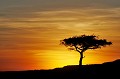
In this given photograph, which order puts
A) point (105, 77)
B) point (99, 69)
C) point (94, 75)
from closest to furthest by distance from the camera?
point (105, 77) → point (94, 75) → point (99, 69)

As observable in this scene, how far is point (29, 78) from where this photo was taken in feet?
310

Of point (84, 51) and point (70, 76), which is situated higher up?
point (84, 51)

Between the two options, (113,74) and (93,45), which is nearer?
→ (113,74)

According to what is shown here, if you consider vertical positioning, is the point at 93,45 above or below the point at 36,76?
above

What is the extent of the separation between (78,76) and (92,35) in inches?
1185

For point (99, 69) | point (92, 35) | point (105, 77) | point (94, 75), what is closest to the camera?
point (105, 77)

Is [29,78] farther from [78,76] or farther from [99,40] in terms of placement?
[99,40]

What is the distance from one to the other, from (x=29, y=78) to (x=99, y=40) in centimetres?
3619

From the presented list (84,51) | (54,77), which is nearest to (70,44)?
(84,51)

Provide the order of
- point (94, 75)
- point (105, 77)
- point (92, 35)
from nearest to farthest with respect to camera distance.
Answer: point (105, 77) < point (94, 75) < point (92, 35)

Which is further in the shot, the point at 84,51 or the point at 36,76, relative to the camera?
the point at 84,51

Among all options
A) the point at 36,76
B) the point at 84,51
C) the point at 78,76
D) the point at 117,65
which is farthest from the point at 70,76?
the point at 84,51

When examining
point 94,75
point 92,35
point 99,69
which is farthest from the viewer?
point 92,35

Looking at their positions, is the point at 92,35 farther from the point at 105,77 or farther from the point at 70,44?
the point at 105,77
